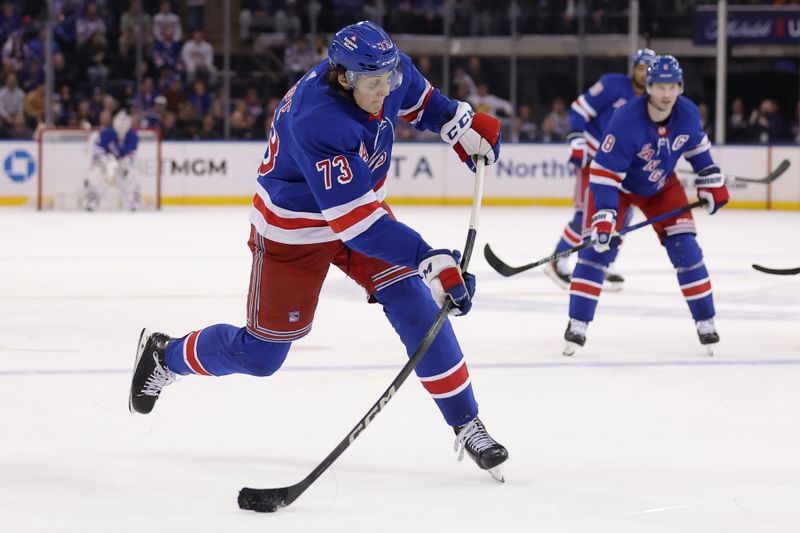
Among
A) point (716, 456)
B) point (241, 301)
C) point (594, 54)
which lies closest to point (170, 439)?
point (716, 456)

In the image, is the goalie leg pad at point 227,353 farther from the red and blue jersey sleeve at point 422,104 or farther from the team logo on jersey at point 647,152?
the team logo on jersey at point 647,152

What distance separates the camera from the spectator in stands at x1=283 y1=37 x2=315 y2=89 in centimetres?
1459

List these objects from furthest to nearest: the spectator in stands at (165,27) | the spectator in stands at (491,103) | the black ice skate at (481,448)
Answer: the spectator in stands at (165,27)
the spectator in stands at (491,103)
the black ice skate at (481,448)

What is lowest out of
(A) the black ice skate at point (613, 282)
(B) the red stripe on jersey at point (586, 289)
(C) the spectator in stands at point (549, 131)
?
(A) the black ice skate at point (613, 282)

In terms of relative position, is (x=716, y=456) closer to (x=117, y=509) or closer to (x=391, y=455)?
(x=391, y=455)

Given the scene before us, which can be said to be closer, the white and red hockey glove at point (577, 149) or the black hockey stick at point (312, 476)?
the black hockey stick at point (312, 476)

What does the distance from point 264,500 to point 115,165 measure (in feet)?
32.4

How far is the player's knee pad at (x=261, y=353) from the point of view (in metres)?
3.21

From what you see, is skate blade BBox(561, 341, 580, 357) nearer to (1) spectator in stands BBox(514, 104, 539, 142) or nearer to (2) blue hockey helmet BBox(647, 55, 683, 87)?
(2) blue hockey helmet BBox(647, 55, 683, 87)

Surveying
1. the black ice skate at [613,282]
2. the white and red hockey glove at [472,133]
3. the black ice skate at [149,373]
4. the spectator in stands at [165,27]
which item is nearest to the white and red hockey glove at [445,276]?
the white and red hockey glove at [472,133]

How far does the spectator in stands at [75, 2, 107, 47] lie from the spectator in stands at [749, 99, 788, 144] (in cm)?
705

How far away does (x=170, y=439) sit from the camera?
3461mm

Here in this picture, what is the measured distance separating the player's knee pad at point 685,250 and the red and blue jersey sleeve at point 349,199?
234 cm

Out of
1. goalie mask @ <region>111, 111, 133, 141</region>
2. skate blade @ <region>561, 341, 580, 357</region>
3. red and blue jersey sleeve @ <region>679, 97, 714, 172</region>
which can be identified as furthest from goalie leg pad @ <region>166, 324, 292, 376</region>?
goalie mask @ <region>111, 111, 133, 141</region>
